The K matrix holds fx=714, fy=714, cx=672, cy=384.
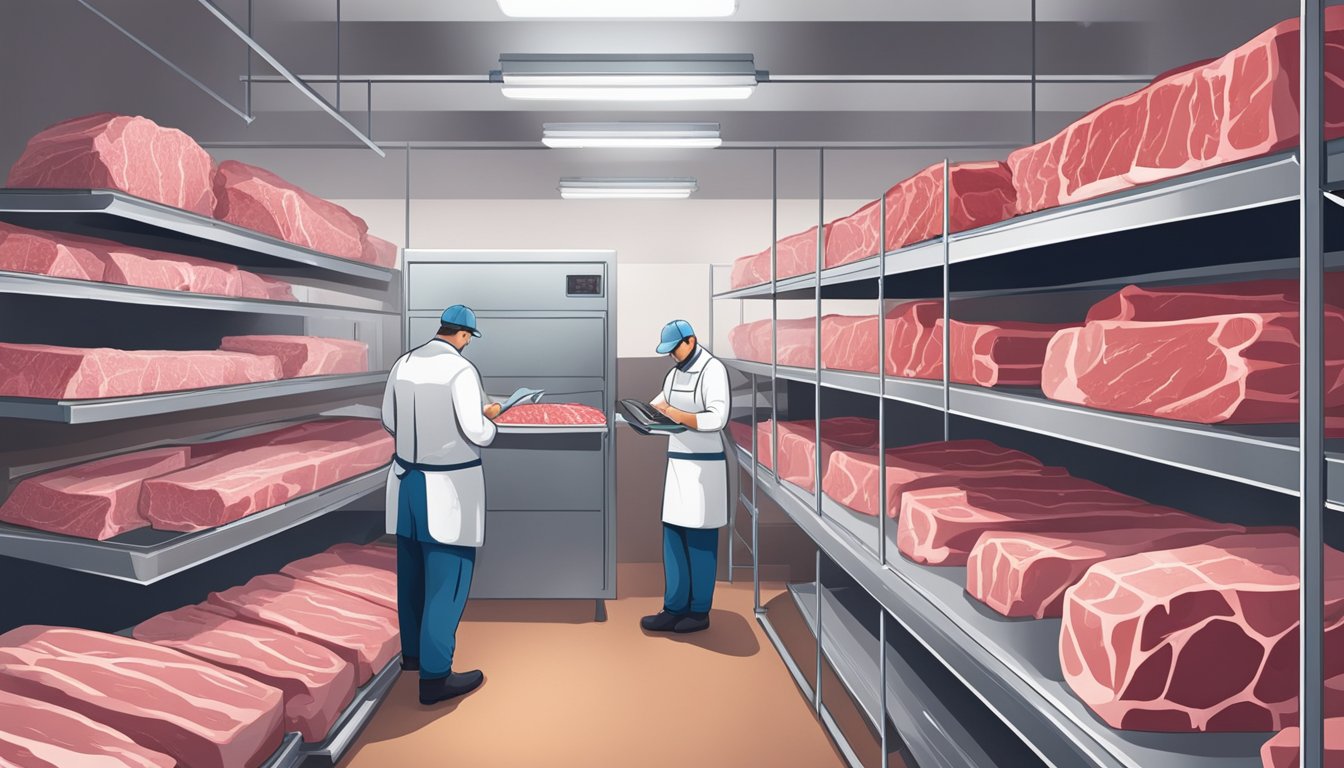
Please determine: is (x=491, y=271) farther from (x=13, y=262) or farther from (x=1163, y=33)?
(x=1163, y=33)

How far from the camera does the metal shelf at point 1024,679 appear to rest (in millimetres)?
1273

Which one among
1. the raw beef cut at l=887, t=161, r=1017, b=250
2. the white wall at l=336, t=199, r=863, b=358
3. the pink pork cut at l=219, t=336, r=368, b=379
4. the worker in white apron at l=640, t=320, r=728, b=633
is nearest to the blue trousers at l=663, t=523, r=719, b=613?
the worker in white apron at l=640, t=320, r=728, b=633

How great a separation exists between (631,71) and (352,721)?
324cm

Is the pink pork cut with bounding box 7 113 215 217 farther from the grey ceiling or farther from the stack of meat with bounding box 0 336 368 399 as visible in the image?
the stack of meat with bounding box 0 336 368 399

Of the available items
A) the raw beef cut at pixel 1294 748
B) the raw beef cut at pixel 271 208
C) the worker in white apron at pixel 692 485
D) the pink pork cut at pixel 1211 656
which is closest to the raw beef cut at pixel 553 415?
the worker in white apron at pixel 692 485

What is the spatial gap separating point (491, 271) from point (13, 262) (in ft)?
9.35

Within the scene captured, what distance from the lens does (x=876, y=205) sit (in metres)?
2.84

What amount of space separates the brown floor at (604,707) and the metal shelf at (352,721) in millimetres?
99

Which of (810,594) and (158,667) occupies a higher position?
(158,667)

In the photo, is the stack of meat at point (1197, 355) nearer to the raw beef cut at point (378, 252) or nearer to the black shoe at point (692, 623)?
the black shoe at point (692, 623)

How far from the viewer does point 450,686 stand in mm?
3738

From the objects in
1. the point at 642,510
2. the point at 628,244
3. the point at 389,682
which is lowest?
the point at 389,682

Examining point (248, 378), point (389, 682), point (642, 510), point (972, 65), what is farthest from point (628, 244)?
point (389, 682)

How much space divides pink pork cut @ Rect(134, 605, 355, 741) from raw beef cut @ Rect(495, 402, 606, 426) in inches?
74.6
